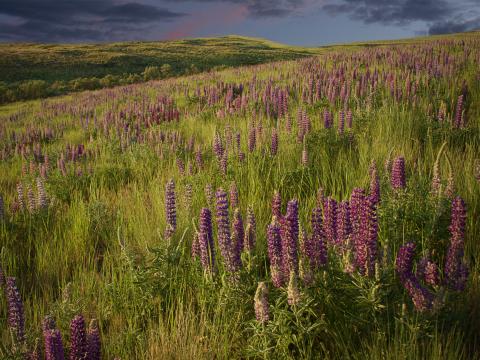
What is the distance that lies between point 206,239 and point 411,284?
104 cm

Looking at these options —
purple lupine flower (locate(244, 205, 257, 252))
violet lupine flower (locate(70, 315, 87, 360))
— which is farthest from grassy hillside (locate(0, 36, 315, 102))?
violet lupine flower (locate(70, 315, 87, 360))

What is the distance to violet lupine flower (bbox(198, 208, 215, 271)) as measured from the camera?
2088mm

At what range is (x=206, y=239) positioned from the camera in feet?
6.95

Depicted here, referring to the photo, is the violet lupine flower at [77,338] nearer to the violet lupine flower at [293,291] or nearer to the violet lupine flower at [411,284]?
the violet lupine flower at [293,291]

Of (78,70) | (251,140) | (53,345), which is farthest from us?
(78,70)

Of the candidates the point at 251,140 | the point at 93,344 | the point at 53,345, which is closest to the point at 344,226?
the point at 93,344

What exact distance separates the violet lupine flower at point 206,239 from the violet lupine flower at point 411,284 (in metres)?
0.97

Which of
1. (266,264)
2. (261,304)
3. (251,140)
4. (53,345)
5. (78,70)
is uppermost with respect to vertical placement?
(78,70)

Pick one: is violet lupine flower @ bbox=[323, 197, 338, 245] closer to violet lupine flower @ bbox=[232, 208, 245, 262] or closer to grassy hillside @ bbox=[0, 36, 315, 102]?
violet lupine flower @ bbox=[232, 208, 245, 262]

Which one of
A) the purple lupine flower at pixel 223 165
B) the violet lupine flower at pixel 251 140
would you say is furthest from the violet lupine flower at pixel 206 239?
the violet lupine flower at pixel 251 140

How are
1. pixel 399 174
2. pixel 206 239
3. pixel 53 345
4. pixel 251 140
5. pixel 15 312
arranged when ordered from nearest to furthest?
pixel 53 345 < pixel 15 312 < pixel 206 239 < pixel 399 174 < pixel 251 140

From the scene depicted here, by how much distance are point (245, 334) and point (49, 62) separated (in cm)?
5823

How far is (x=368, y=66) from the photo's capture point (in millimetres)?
11281

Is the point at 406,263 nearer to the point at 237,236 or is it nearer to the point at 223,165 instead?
the point at 237,236
